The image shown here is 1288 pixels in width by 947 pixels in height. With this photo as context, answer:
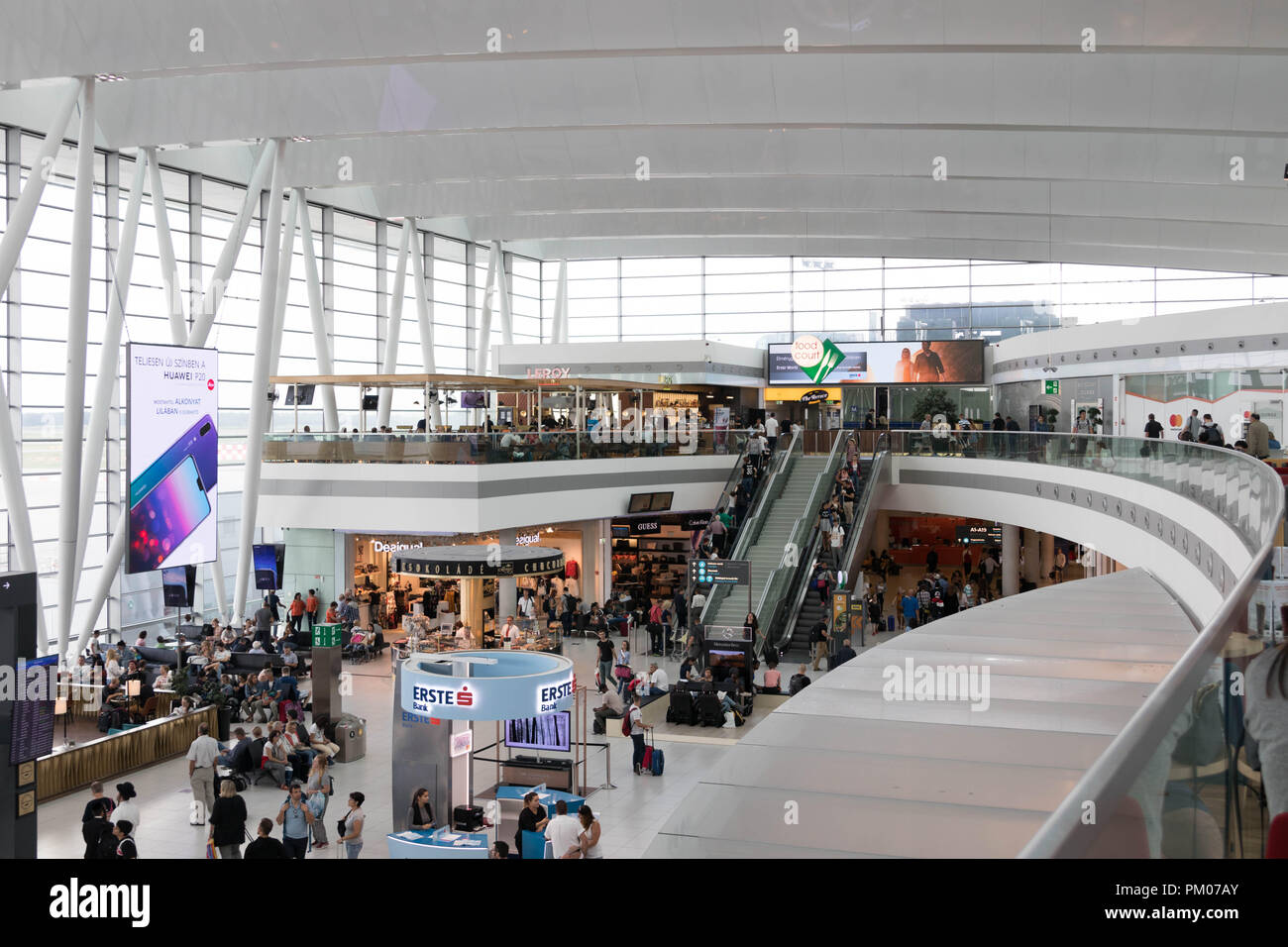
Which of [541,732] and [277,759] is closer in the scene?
[541,732]

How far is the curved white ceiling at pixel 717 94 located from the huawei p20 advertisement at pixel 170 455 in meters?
4.82

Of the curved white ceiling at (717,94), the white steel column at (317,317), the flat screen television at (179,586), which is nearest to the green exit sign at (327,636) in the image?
the flat screen television at (179,586)

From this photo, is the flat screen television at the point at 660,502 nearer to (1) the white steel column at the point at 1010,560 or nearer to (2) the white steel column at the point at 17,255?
(1) the white steel column at the point at 1010,560

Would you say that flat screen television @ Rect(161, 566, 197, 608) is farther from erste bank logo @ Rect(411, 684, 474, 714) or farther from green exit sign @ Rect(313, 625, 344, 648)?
erste bank logo @ Rect(411, 684, 474, 714)

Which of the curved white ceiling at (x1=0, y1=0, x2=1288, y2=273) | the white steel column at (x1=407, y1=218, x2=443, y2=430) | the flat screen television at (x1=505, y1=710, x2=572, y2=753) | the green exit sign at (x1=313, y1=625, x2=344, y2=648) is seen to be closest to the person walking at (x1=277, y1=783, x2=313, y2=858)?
the flat screen television at (x1=505, y1=710, x2=572, y2=753)

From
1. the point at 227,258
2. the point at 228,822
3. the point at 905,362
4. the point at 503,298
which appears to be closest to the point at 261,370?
the point at 227,258

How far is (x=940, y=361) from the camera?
4109 centimetres

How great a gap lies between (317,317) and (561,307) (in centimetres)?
1723

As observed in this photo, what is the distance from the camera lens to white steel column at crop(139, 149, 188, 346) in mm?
24609

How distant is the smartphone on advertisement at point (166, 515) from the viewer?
1688cm

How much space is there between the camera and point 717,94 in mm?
19859

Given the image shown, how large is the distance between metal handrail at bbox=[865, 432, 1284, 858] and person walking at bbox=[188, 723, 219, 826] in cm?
1216

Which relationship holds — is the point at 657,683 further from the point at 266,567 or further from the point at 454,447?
the point at 266,567
